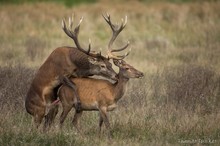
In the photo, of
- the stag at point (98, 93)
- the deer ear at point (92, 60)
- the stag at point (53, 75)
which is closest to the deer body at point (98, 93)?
the stag at point (98, 93)

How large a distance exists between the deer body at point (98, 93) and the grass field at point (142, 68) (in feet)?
1.46

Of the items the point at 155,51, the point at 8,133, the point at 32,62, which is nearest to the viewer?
the point at 8,133

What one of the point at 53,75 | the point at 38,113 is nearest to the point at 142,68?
the point at 53,75

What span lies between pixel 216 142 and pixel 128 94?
374 cm

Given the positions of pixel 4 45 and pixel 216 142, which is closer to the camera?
pixel 216 142

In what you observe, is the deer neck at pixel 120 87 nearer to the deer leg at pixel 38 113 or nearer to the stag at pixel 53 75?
the stag at pixel 53 75

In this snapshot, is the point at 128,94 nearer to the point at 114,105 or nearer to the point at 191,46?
the point at 114,105

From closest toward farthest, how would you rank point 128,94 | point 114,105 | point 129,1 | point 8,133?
1. point 8,133
2. point 114,105
3. point 128,94
4. point 129,1

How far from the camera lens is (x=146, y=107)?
47.4 feet

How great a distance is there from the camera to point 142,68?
62.4 feet

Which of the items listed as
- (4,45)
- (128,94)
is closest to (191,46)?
(4,45)

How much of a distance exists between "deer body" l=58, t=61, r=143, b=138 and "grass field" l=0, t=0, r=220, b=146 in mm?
445

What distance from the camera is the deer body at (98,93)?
12.7 m

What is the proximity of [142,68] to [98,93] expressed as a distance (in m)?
6.42
